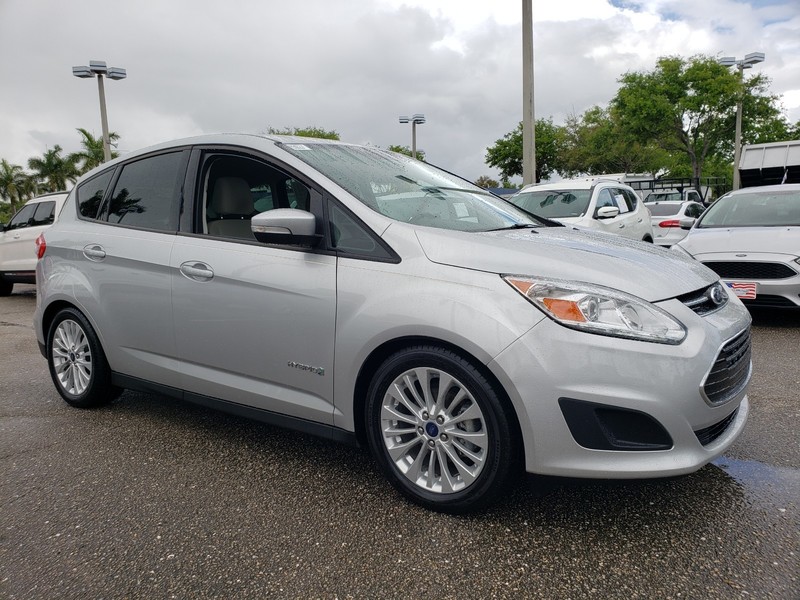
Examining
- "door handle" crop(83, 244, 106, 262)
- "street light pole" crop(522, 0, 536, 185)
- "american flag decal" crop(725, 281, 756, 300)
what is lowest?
"american flag decal" crop(725, 281, 756, 300)

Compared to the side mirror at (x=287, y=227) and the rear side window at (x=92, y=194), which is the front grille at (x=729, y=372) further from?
the rear side window at (x=92, y=194)

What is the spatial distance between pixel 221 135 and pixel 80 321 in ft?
4.94

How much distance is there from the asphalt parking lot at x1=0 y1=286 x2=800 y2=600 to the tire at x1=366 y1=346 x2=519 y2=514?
0.13 meters

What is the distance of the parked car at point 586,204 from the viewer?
9.04m

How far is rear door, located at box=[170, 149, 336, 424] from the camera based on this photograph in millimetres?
2840

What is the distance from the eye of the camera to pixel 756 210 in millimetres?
7141

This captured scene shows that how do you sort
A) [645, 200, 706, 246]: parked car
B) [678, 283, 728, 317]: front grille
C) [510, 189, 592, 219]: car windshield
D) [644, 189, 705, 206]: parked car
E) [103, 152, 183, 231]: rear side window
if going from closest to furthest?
[678, 283, 728, 317]: front grille < [103, 152, 183, 231]: rear side window < [510, 189, 592, 219]: car windshield < [645, 200, 706, 246]: parked car < [644, 189, 705, 206]: parked car

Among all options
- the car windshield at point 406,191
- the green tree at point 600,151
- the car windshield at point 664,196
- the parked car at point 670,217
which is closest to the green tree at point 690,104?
the green tree at point 600,151

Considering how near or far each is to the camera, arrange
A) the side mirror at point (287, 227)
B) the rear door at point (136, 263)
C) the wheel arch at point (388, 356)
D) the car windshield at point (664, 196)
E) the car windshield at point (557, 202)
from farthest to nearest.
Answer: the car windshield at point (664, 196) → the car windshield at point (557, 202) → the rear door at point (136, 263) → the side mirror at point (287, 227) → the wheel arch at point (388, 356)

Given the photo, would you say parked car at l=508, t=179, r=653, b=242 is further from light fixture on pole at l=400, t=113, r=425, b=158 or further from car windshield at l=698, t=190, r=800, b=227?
light fixture on pole at l=400, t=113, r=425, b=158

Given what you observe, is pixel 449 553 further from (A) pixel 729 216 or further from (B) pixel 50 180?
(B) pixel 50 180

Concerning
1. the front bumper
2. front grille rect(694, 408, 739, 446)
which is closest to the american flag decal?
front grille rect(694, 408, 739, 446)

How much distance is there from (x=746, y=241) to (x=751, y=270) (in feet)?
1.23

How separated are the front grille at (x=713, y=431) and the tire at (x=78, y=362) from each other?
328 cm
